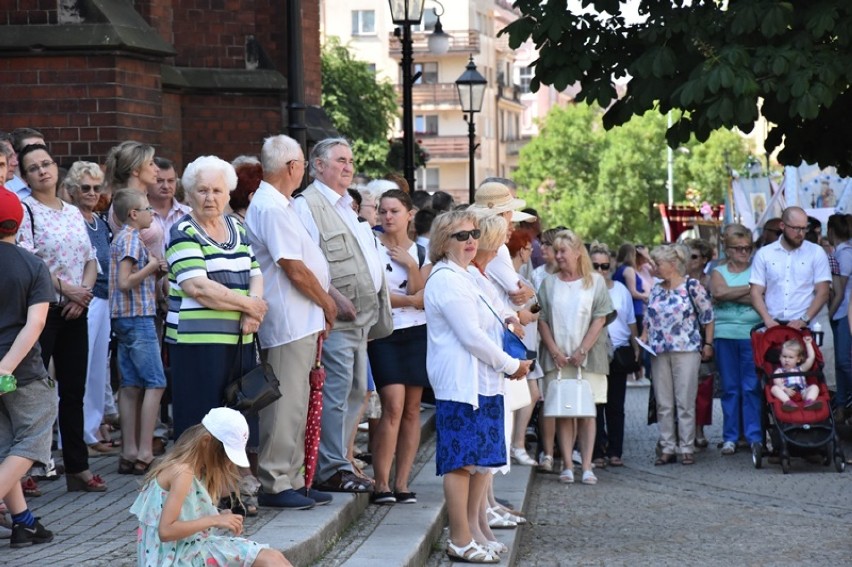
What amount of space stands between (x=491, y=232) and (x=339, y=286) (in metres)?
1.01

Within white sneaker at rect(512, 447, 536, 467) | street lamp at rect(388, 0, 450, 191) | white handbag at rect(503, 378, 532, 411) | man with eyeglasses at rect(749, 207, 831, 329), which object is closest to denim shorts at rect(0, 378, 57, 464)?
white handbag at rect(503, 378, 532, 411)

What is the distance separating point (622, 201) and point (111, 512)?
247 ft

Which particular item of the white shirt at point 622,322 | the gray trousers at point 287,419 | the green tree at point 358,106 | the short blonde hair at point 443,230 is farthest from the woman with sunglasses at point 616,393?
the green tree at point 358,106

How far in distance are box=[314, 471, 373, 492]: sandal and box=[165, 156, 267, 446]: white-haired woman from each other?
4.25 ft

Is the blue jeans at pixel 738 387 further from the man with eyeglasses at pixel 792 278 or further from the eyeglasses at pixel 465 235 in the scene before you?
the eyeglasses at pixel 465 235

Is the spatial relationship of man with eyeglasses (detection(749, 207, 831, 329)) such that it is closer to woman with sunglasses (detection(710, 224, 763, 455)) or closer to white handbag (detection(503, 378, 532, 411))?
woman with sunglasses (detection(710, 224, 763, 455))

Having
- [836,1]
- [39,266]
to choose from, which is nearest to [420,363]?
[39,266]

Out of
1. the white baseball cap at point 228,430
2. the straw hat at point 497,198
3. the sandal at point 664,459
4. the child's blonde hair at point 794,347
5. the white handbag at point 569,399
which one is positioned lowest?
the sandal at point 664,459

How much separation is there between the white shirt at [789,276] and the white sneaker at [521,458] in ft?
9.17

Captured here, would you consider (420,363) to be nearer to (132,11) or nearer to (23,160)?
(23,160)

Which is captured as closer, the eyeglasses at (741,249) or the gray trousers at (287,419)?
the gray trousers at (287,419)

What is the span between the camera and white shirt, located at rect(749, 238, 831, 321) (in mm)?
14133

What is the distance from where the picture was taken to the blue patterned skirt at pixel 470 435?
8461 mm

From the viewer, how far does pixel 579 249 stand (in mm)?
13039
